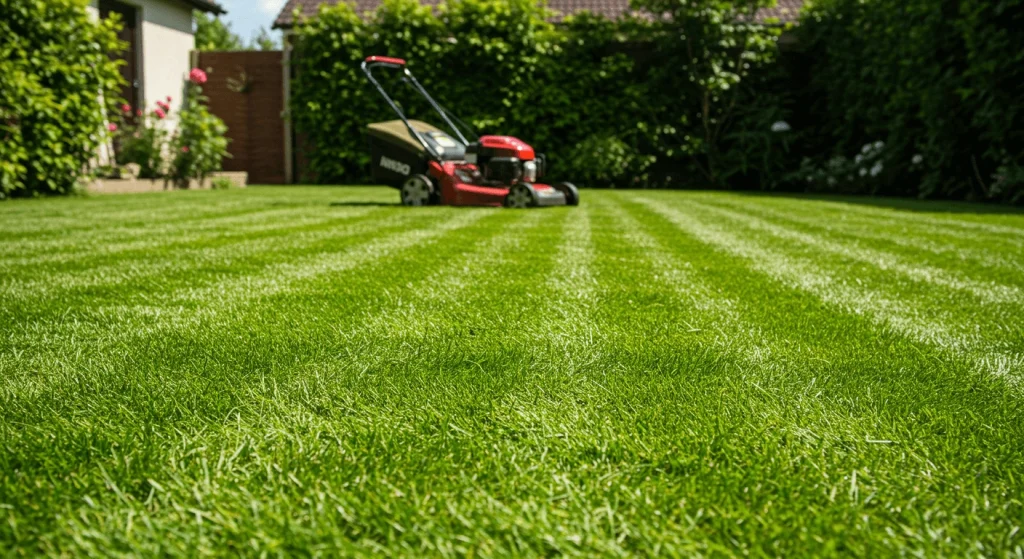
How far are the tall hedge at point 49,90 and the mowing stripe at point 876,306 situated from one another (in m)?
6.95

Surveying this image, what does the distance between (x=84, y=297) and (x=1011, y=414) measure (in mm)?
2809

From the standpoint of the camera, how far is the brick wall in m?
14.5

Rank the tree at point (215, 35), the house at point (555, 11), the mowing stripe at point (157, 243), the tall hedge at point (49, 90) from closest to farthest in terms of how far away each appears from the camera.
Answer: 1. the mowing stripe at point (157, 243)
2. the tall hedge at point (49, 90)
3. the house at point (555, 11)
4. the tree at point (215, 35)

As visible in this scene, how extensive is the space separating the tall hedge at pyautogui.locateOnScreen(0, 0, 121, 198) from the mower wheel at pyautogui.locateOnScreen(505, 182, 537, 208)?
15.7 feet

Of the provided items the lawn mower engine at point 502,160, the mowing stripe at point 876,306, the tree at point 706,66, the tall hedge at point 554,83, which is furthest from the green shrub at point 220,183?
the mowing stripe at point 876,306

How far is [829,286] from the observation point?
10.7 ft

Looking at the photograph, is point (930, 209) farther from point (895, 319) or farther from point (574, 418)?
point (574, 418)

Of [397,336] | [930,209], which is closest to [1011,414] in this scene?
[397,336]

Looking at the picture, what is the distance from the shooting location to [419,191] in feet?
25.9

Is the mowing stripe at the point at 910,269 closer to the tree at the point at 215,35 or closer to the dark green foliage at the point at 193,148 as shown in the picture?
the dark green foliage at the point at 193,148

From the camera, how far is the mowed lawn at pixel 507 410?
1152mm

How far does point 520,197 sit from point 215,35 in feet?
87.4

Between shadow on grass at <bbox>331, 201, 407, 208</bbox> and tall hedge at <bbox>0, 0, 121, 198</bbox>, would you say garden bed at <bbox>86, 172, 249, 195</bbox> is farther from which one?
shadow on grass at <bbox>331, 201, 407, 208</bbox>

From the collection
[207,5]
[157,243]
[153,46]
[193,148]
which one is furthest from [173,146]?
[157,243]
